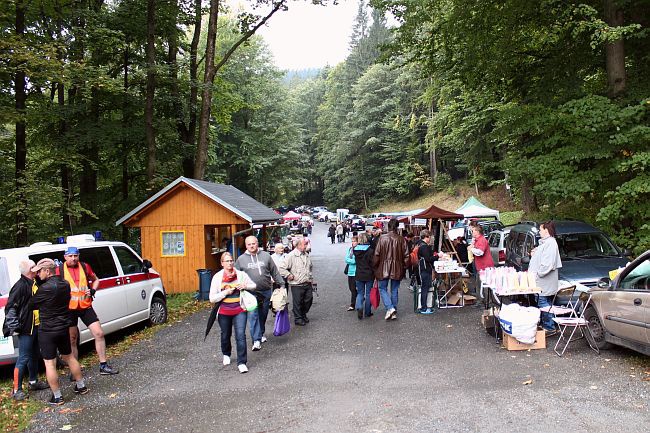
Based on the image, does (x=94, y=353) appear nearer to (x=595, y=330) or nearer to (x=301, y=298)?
(x=301, y=298)

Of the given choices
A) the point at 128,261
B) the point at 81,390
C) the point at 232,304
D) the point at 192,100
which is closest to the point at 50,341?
the point at 81,390

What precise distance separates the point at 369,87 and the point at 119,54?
125 ft

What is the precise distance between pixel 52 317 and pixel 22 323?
0.56 m

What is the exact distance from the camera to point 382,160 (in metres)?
57.3

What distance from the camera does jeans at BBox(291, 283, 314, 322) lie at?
8977 mm

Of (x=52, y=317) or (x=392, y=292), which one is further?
(x=392, y=292)

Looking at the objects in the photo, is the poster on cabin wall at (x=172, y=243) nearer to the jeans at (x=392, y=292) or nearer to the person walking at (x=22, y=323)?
the jeans at (x=392, y=292)

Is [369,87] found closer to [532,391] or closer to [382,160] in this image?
[382,160]

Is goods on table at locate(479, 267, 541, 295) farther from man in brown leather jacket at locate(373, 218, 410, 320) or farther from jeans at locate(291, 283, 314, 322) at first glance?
jeans at locate(291, 283, 314, 322)

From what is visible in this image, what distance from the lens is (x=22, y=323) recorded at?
18.8 feet

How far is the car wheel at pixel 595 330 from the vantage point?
257 inches

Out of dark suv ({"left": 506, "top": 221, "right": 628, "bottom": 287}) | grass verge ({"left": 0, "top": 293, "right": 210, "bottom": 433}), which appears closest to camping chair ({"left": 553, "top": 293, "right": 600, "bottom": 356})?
dark suv ({"left": 506, "top": 221, "right": 628, "bottom": 287})

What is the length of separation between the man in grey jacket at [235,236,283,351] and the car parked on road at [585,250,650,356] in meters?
4.80

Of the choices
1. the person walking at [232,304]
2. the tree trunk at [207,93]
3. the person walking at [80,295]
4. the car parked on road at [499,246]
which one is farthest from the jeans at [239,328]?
the tree trunk at [207,93]
